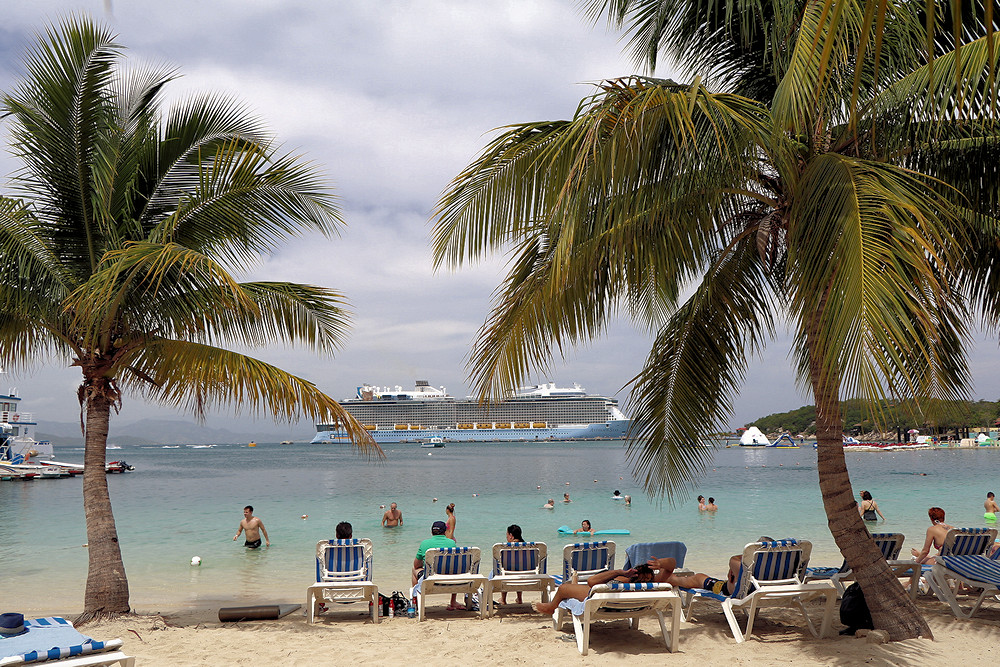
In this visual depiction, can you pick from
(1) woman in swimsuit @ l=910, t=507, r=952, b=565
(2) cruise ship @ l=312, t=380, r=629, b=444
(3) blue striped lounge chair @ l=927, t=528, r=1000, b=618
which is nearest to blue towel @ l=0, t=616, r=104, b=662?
(3) blue striped lounge chair @ l=927, t=528, r=1000, b=618

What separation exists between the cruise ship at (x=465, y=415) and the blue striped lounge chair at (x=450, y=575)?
79.9 m

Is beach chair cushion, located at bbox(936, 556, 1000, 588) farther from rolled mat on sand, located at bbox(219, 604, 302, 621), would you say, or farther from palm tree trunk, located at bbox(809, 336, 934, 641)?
rolled mat on sand, located at bbox(219, 604, 302, 621)

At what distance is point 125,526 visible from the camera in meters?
18.3

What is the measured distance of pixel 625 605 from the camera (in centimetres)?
504

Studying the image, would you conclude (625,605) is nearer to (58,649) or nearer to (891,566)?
(891,566)

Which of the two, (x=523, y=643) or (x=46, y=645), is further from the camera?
(x=523, y=643)

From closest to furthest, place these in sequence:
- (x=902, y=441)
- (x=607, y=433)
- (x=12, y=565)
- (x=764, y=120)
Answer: (x=764, y=120), (x=12, y=565), (x=902, y=441), (x=607, y=433)

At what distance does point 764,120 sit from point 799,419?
353ft

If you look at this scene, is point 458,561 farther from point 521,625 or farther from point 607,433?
point 607,433

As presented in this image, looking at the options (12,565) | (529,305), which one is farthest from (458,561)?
(12,565)

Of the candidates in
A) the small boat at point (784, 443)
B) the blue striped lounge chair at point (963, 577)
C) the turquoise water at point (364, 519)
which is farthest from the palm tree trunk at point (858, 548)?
the small boat at point (784, 443)

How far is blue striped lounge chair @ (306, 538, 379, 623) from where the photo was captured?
651 centimetres

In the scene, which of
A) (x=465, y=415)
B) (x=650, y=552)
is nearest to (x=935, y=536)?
(x=650, y=552)

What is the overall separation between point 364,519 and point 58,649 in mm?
15874
